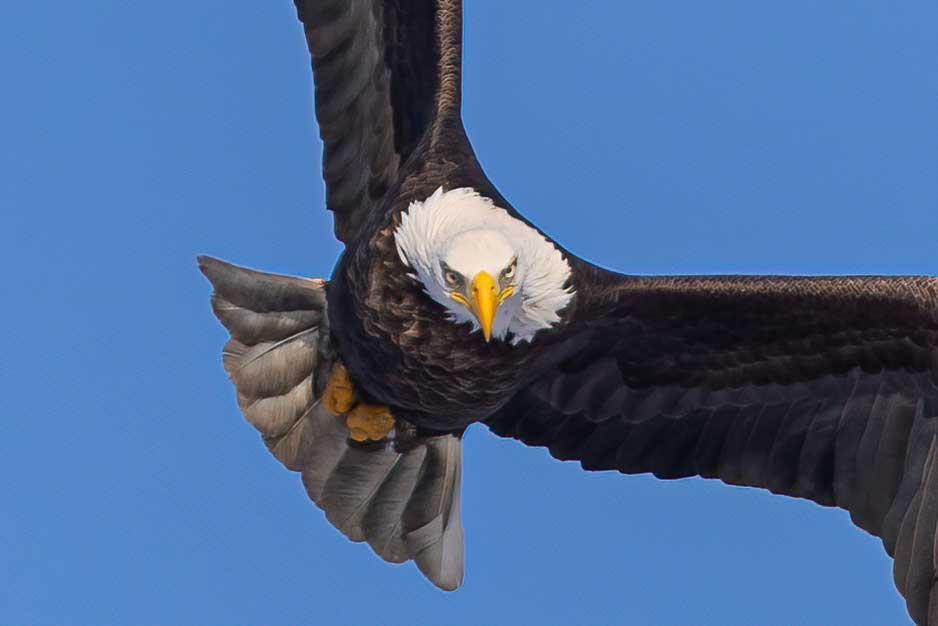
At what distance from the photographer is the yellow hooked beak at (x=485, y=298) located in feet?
29.7

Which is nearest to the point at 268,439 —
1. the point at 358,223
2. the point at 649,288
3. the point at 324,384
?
the point at 324,384

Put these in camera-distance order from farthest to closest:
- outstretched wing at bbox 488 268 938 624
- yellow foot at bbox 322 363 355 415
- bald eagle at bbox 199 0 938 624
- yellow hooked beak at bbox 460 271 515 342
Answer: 1. yellow foot at bbox 322 363 355 415
2. outstretched wing at bbox 488 268 938 624
3. bald eagle at bbox 199 0 938 624
4. yellow hooked beak at bbox 460 271 515 342

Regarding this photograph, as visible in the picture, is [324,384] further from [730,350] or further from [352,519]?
[730,350]

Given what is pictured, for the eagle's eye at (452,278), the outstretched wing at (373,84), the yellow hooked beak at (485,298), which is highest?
the outstretched wing at (373,84)

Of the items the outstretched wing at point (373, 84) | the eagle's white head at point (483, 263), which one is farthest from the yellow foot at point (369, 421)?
the eagle's white head at point (483, 263)

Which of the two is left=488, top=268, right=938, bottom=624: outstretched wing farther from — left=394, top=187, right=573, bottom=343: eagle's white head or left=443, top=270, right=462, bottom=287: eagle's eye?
left=443, top=270, right=462, bottom=287: eagle's eye

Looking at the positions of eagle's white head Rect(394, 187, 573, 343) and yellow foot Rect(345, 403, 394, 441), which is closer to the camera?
eagle's white head Rect(394, 187, 573, 343)

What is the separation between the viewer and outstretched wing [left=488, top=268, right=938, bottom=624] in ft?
32.2

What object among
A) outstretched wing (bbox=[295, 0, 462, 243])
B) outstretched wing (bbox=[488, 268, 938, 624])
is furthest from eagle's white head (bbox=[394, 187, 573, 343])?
outstretched wing (bbox=[295, 0, 462, 243])

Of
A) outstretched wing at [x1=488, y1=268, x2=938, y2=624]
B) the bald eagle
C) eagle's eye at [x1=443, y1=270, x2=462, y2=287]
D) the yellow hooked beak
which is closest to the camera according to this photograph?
the yellow hooked beak

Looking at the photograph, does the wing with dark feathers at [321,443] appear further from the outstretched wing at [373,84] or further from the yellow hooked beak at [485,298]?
the yellow hooked beak at [485,298]

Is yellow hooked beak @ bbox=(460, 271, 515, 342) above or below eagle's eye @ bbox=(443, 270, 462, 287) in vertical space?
below

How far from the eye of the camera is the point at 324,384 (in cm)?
1059

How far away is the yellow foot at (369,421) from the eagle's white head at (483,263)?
3.82ft
